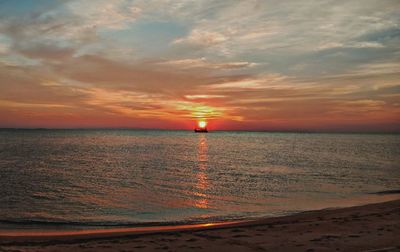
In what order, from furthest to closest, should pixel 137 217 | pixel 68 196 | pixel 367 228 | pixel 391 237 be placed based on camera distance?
pixel 68 196 < pixel 137 217 < pixel 367 228 < pixel 391 237

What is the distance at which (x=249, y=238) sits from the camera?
41.0 feet

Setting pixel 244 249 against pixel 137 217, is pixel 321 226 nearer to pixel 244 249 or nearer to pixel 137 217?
pixel 244 249

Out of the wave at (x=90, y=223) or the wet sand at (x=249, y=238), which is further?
the wave at (x=90, y=223)

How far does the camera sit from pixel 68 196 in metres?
24.3

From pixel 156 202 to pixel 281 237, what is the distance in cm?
1193

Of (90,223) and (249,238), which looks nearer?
(249,238)

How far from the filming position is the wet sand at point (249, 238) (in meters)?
11.1

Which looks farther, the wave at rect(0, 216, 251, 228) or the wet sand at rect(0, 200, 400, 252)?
Answer: the wave at rect(0, 216, 251, 228)

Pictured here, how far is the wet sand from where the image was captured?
1113cm

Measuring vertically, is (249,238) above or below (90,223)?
above

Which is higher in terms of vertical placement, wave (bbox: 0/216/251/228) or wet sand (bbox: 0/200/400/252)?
wet sand (bbox: 0/200/400/252)

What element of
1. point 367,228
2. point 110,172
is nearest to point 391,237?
point 367,228

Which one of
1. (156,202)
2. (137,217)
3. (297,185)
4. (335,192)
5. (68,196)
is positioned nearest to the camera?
(137,217)

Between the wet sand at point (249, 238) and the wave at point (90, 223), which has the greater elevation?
the wet sand at point (249, 238)
